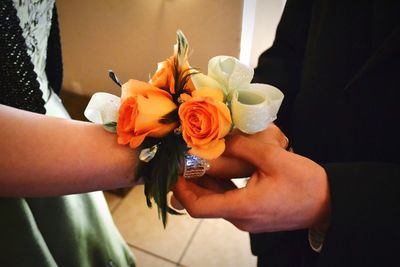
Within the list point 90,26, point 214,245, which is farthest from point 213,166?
point 90,26

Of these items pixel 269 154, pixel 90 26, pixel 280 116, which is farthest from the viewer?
pixel 90 26

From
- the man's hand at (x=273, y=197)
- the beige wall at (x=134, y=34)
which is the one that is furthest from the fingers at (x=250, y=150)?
the beige wall at (x=134, y=34)

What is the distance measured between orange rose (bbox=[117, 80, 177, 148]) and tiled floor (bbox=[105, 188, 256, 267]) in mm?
986

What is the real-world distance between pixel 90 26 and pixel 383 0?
4.37ft

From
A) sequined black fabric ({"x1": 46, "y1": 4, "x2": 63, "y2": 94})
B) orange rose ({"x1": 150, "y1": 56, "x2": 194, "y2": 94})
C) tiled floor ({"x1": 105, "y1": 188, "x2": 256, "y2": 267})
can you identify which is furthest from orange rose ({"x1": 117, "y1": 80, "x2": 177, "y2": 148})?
tiled floor ({"x1": 105, "y1": 188, "x2": 256, "y2": 267})

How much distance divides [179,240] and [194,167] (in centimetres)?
97

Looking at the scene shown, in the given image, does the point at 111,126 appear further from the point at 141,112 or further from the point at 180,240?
the point at 180,240

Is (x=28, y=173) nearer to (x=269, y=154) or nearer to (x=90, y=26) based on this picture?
(x=269, y=154)

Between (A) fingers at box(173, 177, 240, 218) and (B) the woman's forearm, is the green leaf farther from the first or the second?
(A) fingers at box(173, 177, 240, 218)

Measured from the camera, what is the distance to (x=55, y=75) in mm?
727

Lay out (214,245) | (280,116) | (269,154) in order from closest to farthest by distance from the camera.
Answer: (269,154) → (280,116) → (214,245)

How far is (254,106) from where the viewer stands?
0.38 metres

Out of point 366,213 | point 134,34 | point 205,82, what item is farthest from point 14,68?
point 134,34

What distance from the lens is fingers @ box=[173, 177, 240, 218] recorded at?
40cm
